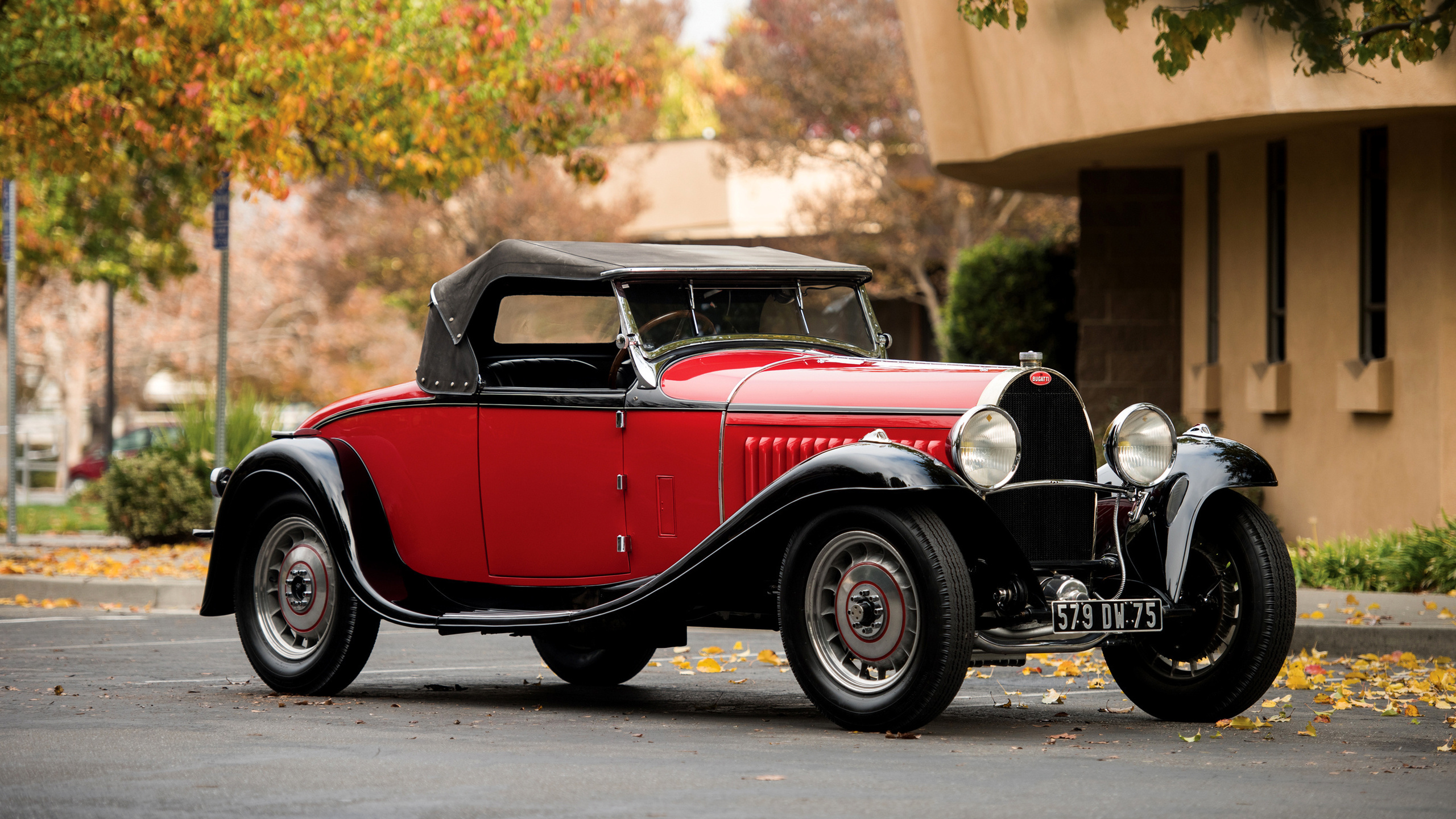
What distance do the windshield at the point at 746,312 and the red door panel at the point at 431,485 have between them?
2.98ft

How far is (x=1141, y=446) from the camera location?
7.22 metres

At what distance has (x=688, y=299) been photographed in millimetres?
8102

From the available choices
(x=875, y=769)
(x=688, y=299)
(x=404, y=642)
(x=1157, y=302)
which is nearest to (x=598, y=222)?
(x=1157, y=302)

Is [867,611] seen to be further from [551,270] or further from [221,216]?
[221,216]

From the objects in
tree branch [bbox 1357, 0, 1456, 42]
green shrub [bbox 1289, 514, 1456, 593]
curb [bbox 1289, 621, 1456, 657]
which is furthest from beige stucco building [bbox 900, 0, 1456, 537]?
curb [bbox 1289, 621, 1456, 657]

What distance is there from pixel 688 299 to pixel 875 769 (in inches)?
113

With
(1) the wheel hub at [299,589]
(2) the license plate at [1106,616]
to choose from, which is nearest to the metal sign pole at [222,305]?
(1) the wheel hub at [299,589]

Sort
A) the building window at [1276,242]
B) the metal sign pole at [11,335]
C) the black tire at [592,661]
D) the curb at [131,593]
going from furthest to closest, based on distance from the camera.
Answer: the building window at [1276,242]
the metal sign pole at [11,335]
the curb at [131,593]
the black tire at [592,661]

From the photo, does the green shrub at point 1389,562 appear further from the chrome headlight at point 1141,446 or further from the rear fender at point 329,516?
the rear fender at point 329,516

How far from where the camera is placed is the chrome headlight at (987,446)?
6.70 m

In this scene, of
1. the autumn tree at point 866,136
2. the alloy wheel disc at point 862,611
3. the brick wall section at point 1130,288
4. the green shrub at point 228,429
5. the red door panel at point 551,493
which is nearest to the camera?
the alloy wheel disc at point 862,611

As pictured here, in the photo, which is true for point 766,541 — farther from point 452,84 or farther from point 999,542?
point 452,84

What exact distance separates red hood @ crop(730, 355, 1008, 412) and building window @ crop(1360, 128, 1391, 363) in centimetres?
819

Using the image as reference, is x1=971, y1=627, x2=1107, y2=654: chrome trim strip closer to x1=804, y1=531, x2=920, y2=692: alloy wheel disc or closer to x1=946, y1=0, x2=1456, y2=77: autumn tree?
x1=804, y1=531, x2=920, y2=692: alloy wheel disc
